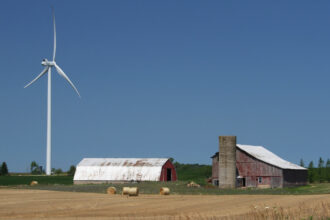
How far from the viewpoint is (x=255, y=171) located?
238ft

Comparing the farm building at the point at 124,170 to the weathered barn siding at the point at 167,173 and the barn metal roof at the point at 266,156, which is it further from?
the barn metal roof at the point at 266,156

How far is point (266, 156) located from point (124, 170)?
20438 mm

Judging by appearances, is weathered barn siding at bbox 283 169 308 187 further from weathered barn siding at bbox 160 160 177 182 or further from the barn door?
the barn door

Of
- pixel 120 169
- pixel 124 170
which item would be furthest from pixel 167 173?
pixel 120 169

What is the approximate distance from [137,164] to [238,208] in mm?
47209

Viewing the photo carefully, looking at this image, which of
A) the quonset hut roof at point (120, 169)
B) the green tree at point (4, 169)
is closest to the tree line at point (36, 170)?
the green tree at point (4, 169)

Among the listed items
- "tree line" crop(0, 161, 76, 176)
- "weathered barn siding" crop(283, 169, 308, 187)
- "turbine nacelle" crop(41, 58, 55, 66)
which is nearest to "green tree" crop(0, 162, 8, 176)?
"tree line" crop(0, 161, 76, 176)

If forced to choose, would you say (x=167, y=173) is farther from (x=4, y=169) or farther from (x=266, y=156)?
(x=4, y=169)

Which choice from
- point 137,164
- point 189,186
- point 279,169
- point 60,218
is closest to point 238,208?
point 60,218

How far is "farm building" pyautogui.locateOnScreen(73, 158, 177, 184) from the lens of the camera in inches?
3167

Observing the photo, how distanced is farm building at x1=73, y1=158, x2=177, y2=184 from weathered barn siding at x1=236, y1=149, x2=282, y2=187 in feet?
41.0

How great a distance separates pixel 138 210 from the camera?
113 ft

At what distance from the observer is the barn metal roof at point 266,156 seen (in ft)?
240

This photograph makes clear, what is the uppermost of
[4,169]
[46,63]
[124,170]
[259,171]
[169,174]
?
[46,63]
